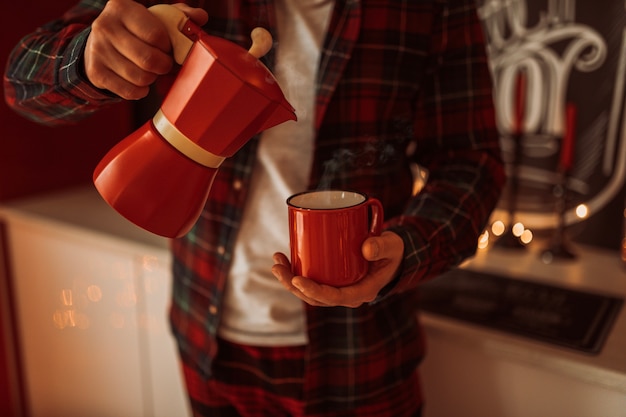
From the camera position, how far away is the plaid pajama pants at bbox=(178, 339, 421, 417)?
0.89 m

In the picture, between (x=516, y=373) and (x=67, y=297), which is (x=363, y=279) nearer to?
(x=516, y=373)

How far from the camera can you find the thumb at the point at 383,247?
2.01ft

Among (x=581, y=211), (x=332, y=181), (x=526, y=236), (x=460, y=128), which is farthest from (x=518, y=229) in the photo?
(x=332, y=181)

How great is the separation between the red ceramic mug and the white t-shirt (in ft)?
0.62

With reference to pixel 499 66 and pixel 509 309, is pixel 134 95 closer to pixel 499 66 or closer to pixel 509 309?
pixel 509 309

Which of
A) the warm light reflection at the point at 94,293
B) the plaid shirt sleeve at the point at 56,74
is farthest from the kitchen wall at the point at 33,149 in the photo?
the plaid shirt sleeve at the point at 56,74

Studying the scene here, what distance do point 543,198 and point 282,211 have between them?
2.75ft

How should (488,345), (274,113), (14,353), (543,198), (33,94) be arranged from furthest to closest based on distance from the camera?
(14,353) → (543,198) → (488,345) → (33,94) → (274,113)

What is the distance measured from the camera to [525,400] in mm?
1053

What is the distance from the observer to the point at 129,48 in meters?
0.54

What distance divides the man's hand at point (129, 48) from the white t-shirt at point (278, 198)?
186mm

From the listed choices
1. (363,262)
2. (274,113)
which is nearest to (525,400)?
(363,262)

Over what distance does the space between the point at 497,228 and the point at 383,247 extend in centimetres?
89

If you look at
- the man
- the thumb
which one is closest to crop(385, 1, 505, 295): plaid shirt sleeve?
the man
